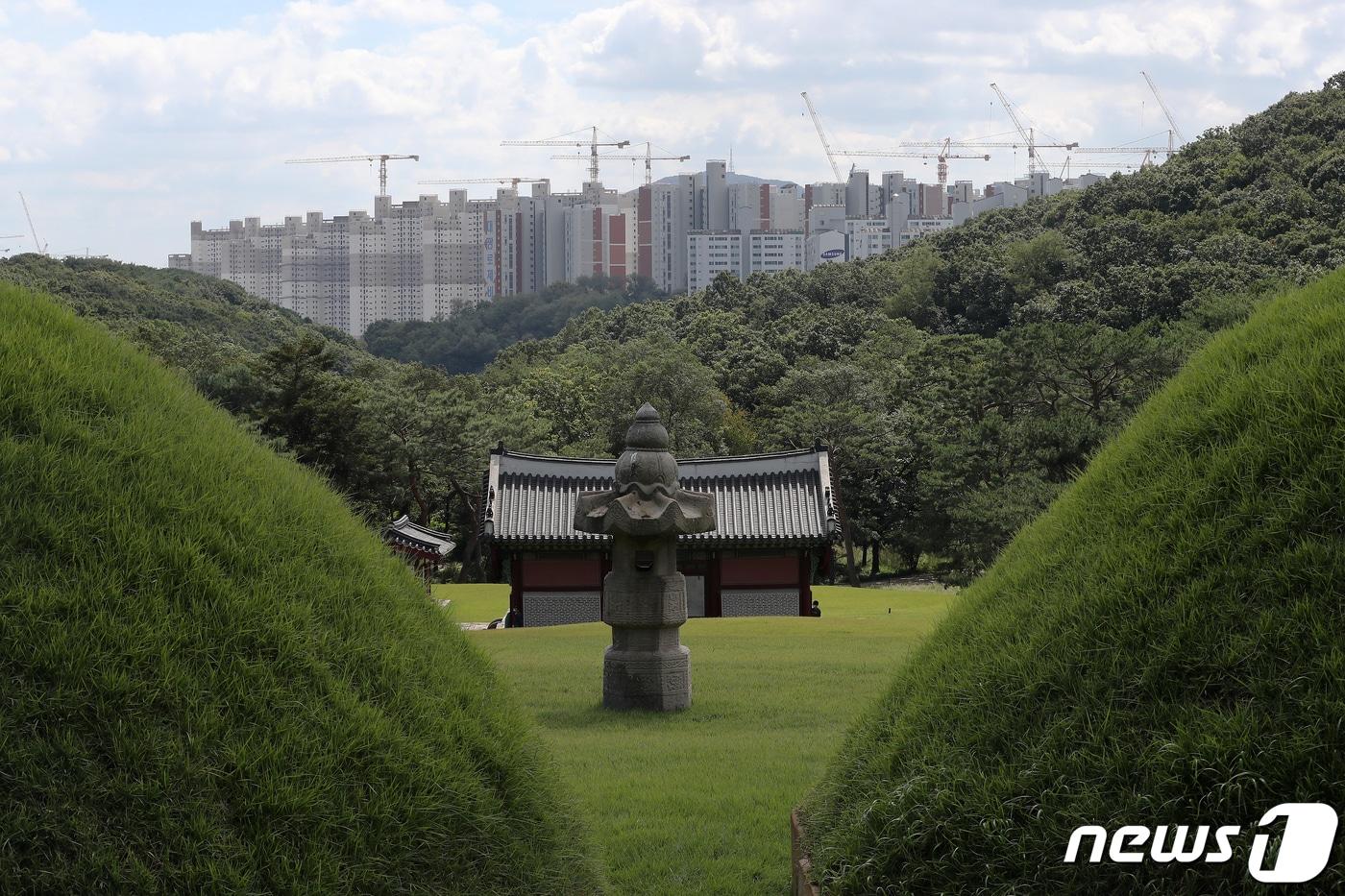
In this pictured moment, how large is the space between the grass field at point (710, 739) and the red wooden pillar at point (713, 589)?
2.68 m

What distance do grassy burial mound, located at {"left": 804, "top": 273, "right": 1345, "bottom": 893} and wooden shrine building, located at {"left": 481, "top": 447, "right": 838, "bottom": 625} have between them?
590 inches

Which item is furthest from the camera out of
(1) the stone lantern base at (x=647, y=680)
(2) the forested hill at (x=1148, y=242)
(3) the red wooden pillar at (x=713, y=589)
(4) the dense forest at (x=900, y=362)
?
(2) the forested hill at (x=1148, y=242)

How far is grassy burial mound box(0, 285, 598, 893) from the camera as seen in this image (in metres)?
3.15

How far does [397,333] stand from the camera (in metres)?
97.1

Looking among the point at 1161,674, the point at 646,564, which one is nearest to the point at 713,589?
the point at 646,564

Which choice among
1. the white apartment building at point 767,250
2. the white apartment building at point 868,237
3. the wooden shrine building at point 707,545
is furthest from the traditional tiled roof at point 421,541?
the white apartment building at point 868,237

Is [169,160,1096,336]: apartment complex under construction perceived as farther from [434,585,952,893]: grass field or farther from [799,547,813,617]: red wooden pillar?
[434,585,952,893]: grass field

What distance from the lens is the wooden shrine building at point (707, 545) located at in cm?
1927

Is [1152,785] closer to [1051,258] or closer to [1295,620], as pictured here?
[1295,620]

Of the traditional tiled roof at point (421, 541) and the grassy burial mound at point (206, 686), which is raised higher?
the grassy burial mound at point (206, 686)

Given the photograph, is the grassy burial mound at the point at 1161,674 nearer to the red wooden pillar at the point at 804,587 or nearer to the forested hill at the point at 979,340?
the forested hill at the point at 979,340

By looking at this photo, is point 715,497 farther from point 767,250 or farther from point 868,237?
point 868,237

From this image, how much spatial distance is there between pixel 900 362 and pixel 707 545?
66.2 ft

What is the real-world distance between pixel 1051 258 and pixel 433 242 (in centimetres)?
9118
